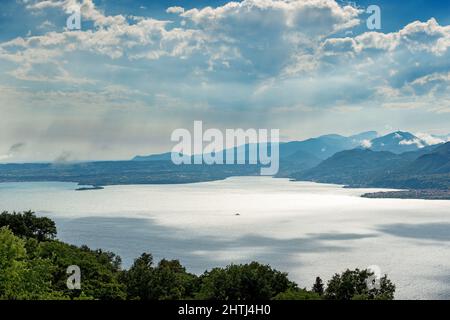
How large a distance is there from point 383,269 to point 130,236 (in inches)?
3682

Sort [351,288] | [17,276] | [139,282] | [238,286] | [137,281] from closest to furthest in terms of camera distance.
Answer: [17,276] → [238,286] → [139,282] → [137,281] → [351,288]

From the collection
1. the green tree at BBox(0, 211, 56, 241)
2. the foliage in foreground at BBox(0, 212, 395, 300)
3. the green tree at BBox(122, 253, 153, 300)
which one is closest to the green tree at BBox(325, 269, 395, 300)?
the foliage in foreground at BBox(0, 212, 395, 300)

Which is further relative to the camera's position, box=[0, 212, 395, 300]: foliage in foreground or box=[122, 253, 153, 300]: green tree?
box=[122, 253, 153, 300]: green tree

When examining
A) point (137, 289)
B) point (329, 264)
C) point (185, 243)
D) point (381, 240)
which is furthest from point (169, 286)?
point (381, 240)

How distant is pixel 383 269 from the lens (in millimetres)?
129125

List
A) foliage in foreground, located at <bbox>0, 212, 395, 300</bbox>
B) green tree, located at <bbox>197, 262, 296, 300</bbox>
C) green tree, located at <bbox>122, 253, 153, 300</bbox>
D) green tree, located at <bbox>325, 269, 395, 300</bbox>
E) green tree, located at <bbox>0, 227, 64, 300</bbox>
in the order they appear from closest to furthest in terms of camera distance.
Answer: green tree, located at <bbox>0, 227, 64, 300</bbox>, foliage in foreground, located at <bbox>0, 212, 395, 300</bbox>, green tree, located at <bbox>197, 262, 296, 300</bbox>, green tree, located at <bbox>122, 253, 153, 300</bbox>, green tree, located at <bbox>325, 269, 395, 300</bbox>

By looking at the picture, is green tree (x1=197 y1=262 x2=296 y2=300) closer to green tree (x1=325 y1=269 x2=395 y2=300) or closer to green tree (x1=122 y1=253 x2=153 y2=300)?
green tree (x1=122 y1=253 x2=153 y2=300)

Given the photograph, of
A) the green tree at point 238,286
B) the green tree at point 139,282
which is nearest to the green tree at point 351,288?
the green tree at point 238,286

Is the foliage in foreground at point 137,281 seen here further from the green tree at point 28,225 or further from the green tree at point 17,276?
the green tree at point 28,225

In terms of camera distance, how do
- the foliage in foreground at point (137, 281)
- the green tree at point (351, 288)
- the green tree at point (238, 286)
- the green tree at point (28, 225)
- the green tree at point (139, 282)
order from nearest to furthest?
1. the foliage in foreground at point (137, 281)
2. the green tree at point (238, 286)
3. the green tree at point (139, 282)
4. the green tree at point (351, 288)
5. the green tree at point (28, 225)

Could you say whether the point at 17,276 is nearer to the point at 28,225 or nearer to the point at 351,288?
the point at 351,288

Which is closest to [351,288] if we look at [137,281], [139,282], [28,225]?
[139,282]

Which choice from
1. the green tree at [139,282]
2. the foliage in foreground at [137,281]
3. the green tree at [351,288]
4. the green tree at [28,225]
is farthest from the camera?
the green tree at [28,225]
